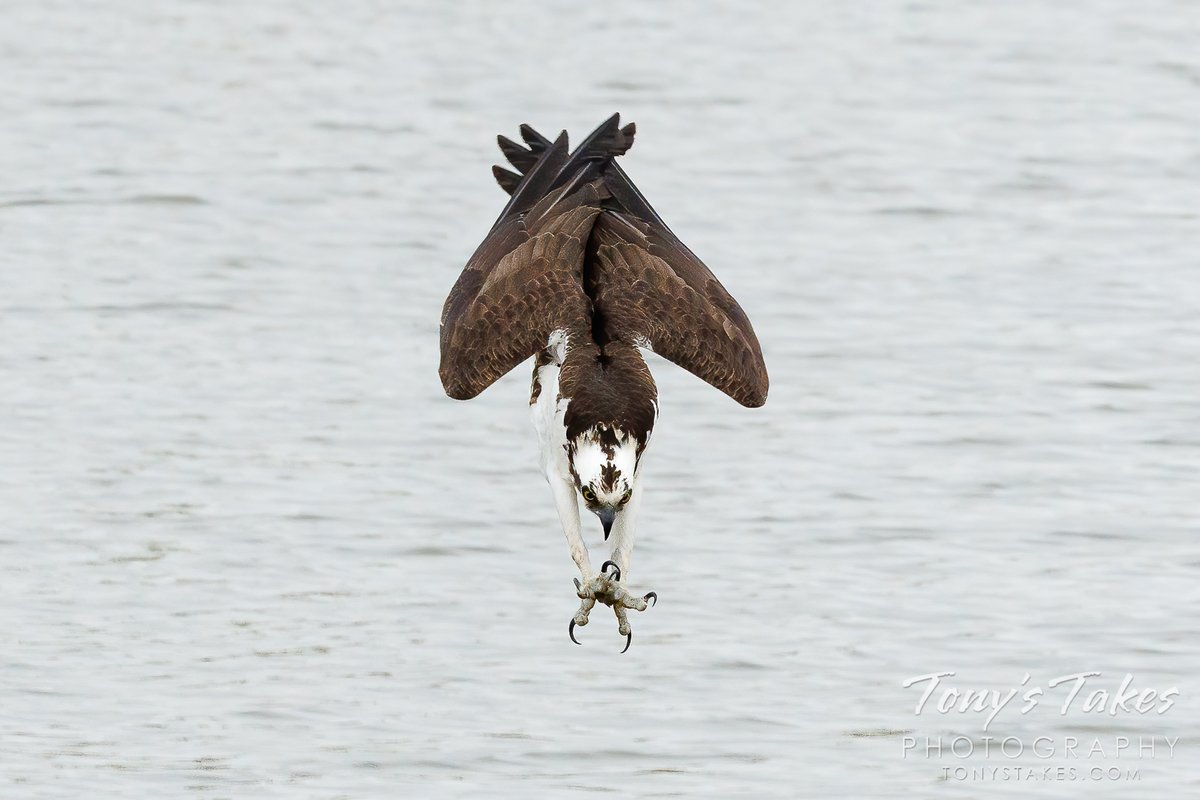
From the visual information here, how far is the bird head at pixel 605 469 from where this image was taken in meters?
11.7

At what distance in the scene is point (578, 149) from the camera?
14461 millimetres

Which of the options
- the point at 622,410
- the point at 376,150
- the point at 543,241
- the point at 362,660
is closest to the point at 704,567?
the point at 362,660

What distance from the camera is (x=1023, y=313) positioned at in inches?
868

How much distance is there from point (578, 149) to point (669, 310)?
4.85 ft

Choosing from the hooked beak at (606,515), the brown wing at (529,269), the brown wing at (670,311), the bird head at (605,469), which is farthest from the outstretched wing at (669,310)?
the hooked beak at (606,515)

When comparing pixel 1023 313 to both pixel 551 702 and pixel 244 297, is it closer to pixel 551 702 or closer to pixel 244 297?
pixel 244 297

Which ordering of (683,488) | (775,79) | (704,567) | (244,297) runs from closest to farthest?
(704,567) < (683,488) < (244,297) < (775,79)

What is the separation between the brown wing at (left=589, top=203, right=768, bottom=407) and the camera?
1337 cm

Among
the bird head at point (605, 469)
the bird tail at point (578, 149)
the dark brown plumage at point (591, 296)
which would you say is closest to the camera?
the bird head at point (605, 469)

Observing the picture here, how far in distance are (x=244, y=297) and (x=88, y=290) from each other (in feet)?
4.54

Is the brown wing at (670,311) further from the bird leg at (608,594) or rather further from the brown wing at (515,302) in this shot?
the bird leg at (608,594)

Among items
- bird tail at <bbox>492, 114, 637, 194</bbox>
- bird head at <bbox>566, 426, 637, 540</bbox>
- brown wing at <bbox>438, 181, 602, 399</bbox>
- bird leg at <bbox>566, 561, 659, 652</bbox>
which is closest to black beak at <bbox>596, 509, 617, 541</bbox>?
bird head at <bbox>566, 426, 637, 540</bbox>

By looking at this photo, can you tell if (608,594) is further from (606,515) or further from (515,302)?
(515,302)

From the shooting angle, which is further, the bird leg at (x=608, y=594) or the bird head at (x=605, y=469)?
the bird leg at (x=608, y=594)
